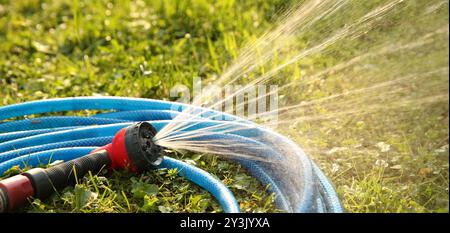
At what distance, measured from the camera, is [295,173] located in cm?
292

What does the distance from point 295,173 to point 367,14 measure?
6.07 ft

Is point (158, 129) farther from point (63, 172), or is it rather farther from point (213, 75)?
point (213, 75)

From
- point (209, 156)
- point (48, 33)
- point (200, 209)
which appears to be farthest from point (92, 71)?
point (200, 209)

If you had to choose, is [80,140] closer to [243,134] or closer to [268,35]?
[243,134]

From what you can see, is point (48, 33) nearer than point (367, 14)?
No

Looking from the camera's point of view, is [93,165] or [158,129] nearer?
[93,165]

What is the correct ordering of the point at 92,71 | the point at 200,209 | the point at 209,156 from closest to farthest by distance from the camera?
the point at 200,209 < the point at 209,156 < the point at 92,71

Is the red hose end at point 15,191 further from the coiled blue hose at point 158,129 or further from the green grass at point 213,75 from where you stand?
the coiled blue hose at point 158,129
